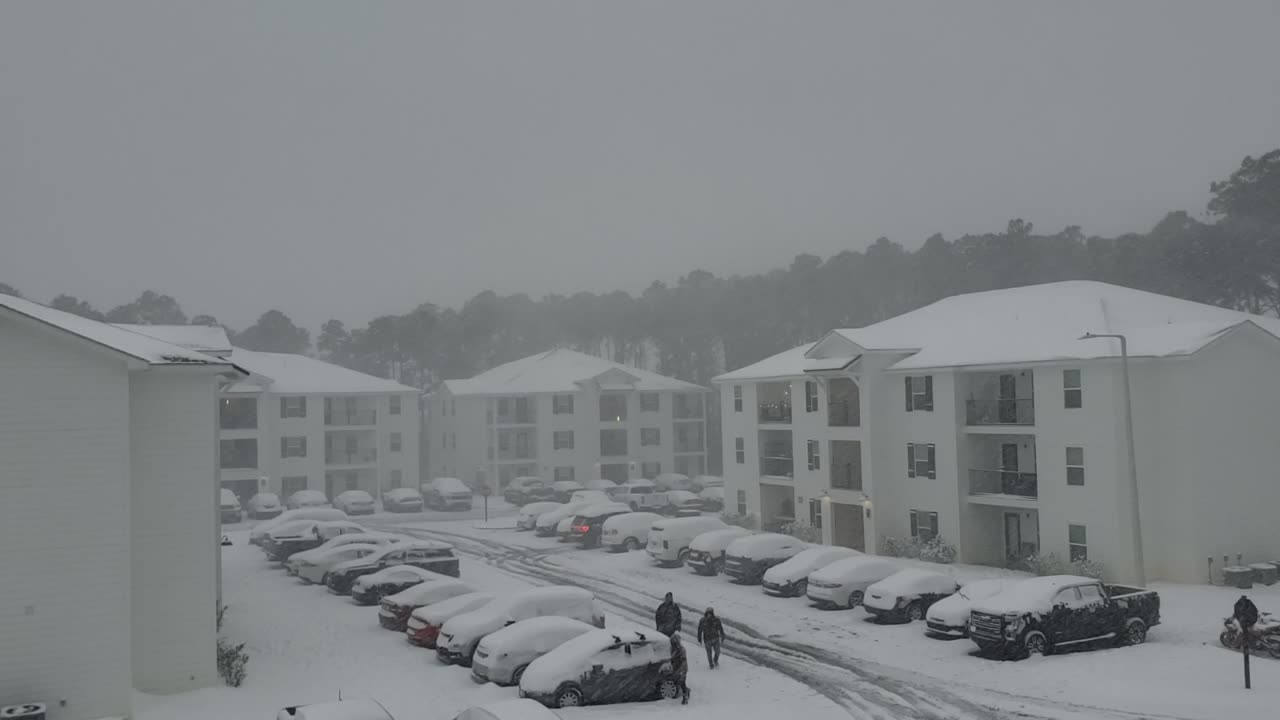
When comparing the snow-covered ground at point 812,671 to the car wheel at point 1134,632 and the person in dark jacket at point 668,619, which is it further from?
the person in dark jacket at point 668,619

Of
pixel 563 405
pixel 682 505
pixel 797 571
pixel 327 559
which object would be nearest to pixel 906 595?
pixel 797 571

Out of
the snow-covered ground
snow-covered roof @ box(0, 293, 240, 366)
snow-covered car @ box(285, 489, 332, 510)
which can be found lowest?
the snow-covered ground

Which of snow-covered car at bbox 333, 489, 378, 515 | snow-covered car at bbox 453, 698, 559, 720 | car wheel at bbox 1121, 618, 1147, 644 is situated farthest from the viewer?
snow-covered car at bbox 333, 489, 378, 515

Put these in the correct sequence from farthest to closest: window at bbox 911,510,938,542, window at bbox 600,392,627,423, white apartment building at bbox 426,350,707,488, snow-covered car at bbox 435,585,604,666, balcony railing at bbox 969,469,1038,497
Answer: window at bbox 600,392,627,423 → white apartment building at bbox 426,350,707,488 → window at bbox 911,510,938,542 → balcony railing at bbox 969,469,1038,497 → snow-covered car at bbox 435,585,604,666

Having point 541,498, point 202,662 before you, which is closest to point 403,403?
point 541,498

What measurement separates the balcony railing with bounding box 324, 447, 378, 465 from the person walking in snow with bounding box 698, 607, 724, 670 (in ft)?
154

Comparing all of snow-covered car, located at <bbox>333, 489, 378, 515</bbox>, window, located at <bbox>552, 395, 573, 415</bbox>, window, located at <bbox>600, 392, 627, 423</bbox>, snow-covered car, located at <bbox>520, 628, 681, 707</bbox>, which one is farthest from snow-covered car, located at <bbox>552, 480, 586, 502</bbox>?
snow-covered car, located at <bbox>520, 628, 681, 707</bbox>

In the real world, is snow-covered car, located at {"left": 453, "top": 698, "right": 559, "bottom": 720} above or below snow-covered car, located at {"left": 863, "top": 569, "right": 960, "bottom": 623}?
above

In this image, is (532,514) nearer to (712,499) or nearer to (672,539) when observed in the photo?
(712,499)

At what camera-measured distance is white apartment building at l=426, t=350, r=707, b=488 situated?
66.8 metres

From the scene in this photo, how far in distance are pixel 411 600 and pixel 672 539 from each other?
42.6 ft

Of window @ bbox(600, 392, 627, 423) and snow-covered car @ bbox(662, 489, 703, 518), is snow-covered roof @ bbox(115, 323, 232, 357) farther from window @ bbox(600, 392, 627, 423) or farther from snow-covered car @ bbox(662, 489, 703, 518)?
window @ bbox(600, 392, 627, 423)

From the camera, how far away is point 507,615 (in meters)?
22.0

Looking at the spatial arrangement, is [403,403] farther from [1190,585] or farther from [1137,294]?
[1190,585]
